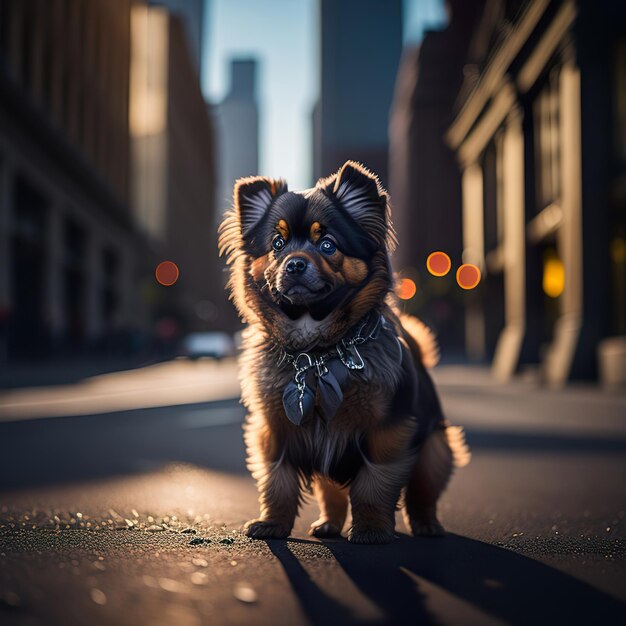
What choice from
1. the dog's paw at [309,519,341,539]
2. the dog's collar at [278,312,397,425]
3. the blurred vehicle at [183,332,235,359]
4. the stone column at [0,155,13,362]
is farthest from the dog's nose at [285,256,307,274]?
the blurred vehicle at [183,332,235,359]

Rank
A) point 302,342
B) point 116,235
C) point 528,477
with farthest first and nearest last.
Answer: point 116,235
point 528,477
point 302,342

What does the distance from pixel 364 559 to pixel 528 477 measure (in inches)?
138

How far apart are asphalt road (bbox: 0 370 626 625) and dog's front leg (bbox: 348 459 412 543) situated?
0.09 meters

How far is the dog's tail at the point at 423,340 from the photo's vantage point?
15.6 feet

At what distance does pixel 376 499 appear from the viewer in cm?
397

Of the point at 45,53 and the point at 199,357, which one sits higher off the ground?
the point at 45,53

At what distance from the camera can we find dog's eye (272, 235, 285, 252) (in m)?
4.03

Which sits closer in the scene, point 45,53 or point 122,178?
point 45,53

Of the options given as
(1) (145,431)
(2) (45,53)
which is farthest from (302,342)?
(2) (45,53)

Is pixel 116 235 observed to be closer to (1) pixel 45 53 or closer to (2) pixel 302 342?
(1) pixel 45 53

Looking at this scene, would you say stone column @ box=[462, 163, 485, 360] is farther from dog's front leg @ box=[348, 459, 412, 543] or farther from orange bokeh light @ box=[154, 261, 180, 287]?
orange bokeh light @ box=[154, 261, 180, 287]

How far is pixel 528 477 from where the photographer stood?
6.92 metres

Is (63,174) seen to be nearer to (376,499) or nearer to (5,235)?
(5,235)

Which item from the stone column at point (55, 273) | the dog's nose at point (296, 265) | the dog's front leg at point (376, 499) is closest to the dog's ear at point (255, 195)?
the dog's nose at point (296, 265)
